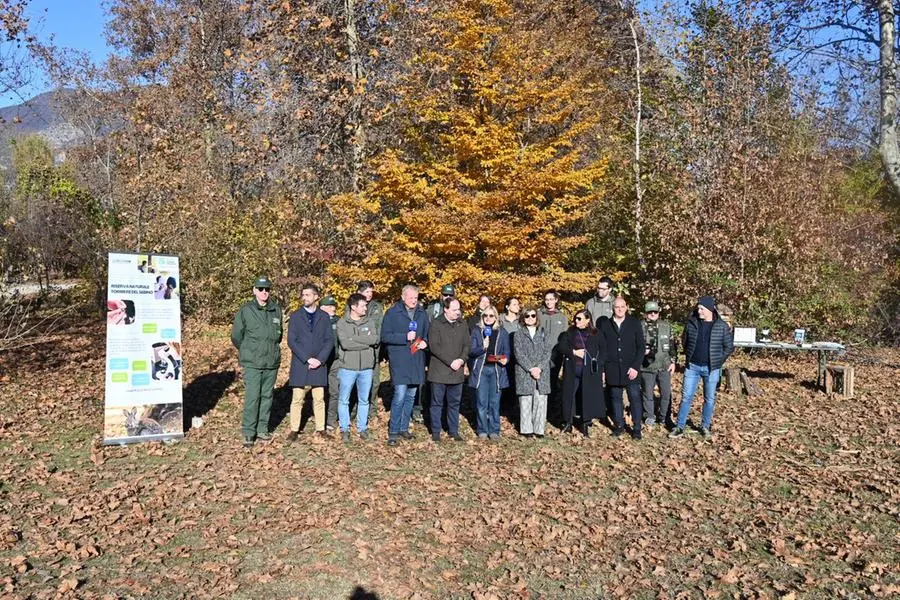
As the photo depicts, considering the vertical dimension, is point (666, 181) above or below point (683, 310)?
above

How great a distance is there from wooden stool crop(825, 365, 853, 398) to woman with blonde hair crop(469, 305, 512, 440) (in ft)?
20.7

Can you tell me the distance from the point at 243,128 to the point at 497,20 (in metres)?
7.20

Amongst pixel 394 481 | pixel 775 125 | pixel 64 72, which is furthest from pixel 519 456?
pixel 64 72

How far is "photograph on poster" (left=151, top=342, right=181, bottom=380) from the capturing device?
29.3 ft

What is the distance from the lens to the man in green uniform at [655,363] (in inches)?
400

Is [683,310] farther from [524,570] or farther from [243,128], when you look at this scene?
[524,570]

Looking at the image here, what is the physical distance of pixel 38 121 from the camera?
51.2 feet

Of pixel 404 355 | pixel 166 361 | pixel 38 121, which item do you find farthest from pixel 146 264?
pixel 38 121

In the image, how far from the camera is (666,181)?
17672mm

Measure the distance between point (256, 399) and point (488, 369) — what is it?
301 cm

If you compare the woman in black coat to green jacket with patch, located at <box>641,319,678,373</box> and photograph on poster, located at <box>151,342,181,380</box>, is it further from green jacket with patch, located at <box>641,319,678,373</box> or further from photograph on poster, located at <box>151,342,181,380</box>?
photograph on poster, located at <box>151,342,181,380</box>

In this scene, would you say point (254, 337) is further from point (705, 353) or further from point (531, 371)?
point (705, 353)

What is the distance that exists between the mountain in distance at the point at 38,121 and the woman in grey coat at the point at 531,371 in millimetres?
9501

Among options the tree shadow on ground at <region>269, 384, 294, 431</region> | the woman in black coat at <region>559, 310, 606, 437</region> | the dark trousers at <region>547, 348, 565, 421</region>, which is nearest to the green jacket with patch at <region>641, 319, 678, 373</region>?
the woman in black coat at <region>559, 310, 606, 437</region>
